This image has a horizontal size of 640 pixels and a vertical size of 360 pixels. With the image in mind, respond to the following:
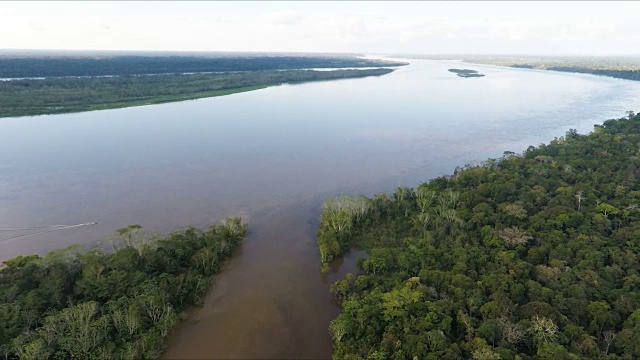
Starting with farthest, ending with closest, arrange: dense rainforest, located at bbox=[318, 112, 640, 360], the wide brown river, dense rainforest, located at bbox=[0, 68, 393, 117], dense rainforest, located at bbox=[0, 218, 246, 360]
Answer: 1. dense rainforest, located at bbox=[0, 68, 393, 117]
2. the wide brown river
3. dense rainforest, located at bbox=[318, 112, 640, 360]
4. dense rainforest, located at bbox=[0, 218, 246, 360]

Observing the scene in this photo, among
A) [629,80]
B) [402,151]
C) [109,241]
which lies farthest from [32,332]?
[629,80]

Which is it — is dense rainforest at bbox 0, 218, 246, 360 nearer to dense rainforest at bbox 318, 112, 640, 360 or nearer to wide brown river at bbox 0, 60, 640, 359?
wide brown river at bbox 0, 60, 640, 359

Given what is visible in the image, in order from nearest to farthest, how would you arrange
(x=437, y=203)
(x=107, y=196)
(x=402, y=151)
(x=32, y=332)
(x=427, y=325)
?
(x=32, y=332), (x=427, y=325), (x=437, y=203), (x=107, y=196), (x=402, y=151)

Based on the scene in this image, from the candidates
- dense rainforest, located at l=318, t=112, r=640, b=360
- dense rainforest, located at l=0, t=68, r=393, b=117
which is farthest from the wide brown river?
dense rainforest, located at l=0, t=68, r=393, b=117

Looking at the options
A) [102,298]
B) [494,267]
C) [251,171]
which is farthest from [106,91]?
[494,267]

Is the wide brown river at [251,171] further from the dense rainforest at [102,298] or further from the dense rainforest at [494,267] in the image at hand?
the dense rainforest at [494,267]

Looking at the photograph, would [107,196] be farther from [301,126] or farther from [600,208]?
[600,208]

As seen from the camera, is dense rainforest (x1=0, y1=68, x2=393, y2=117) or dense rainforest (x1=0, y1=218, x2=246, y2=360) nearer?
dense rainforest (x1=0, y1=218, x2=246, y2=360)
